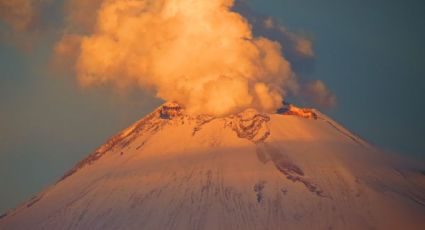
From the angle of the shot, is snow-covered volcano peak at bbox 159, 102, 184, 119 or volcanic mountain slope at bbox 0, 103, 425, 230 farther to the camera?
snow-covered volcano peak at bbox 159, 102, 184, 119

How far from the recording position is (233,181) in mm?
155750

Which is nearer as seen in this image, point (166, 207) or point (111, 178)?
point (166, 207)

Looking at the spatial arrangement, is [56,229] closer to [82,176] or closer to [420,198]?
[82,176]

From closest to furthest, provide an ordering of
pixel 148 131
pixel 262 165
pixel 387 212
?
pixel 387 212 < pixel 262 165 < pixel 148 131

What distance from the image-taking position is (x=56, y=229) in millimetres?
150500

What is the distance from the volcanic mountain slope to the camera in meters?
148

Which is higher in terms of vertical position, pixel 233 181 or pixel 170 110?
pixel 170 110

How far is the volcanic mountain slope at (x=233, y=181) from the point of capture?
14800 centimetres

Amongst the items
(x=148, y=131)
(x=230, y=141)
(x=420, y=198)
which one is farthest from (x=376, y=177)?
(x=148, y=131)

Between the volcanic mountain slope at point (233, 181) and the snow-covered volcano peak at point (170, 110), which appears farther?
the snow-covered volcano peak at point (170, 110)

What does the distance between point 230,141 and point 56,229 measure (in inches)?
1153

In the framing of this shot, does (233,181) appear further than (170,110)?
No

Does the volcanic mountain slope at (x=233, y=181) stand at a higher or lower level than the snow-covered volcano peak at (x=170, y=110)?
lower

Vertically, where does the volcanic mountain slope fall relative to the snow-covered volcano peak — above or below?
below
